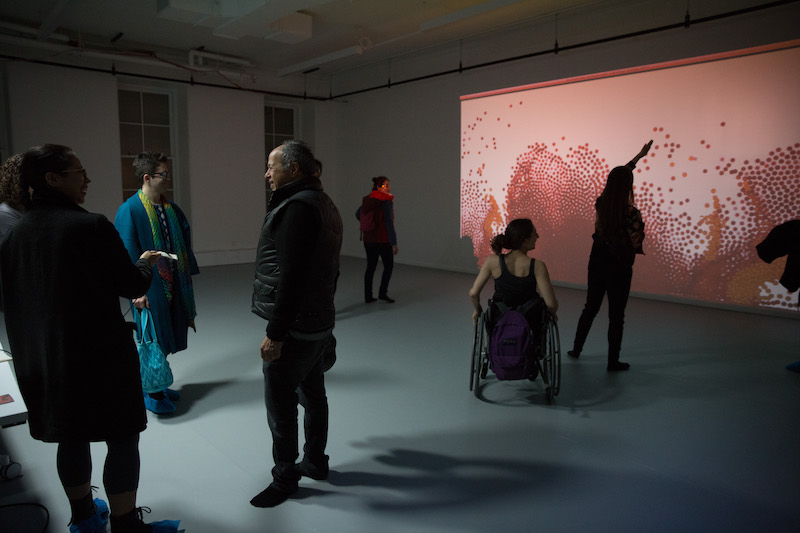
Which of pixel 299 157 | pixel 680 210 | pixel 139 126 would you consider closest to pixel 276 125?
pixel 139 126

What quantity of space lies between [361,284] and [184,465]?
4.81 metres

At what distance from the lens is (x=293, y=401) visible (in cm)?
208

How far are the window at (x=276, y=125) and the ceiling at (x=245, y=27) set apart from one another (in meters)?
1.21

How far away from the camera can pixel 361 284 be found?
7191 millimetres

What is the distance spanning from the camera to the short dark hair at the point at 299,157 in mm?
1992

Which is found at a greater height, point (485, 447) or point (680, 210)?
point (680, 210)

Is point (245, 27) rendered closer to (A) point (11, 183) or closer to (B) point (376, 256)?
(B) point (376, 256)

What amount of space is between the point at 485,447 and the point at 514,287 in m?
0.95

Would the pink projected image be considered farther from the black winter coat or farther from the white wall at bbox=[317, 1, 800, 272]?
the black winter coat

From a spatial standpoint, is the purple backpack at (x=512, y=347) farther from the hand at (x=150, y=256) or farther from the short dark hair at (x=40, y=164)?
the short dark hair at (x=40, y=164)

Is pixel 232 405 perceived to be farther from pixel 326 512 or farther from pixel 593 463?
pixel 593 463

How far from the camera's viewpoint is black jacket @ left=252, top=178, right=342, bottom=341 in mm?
1871

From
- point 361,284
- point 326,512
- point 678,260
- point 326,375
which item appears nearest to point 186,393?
point 326,375

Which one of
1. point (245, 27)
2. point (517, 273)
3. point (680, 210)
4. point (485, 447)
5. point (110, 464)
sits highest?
point (245, 27)
